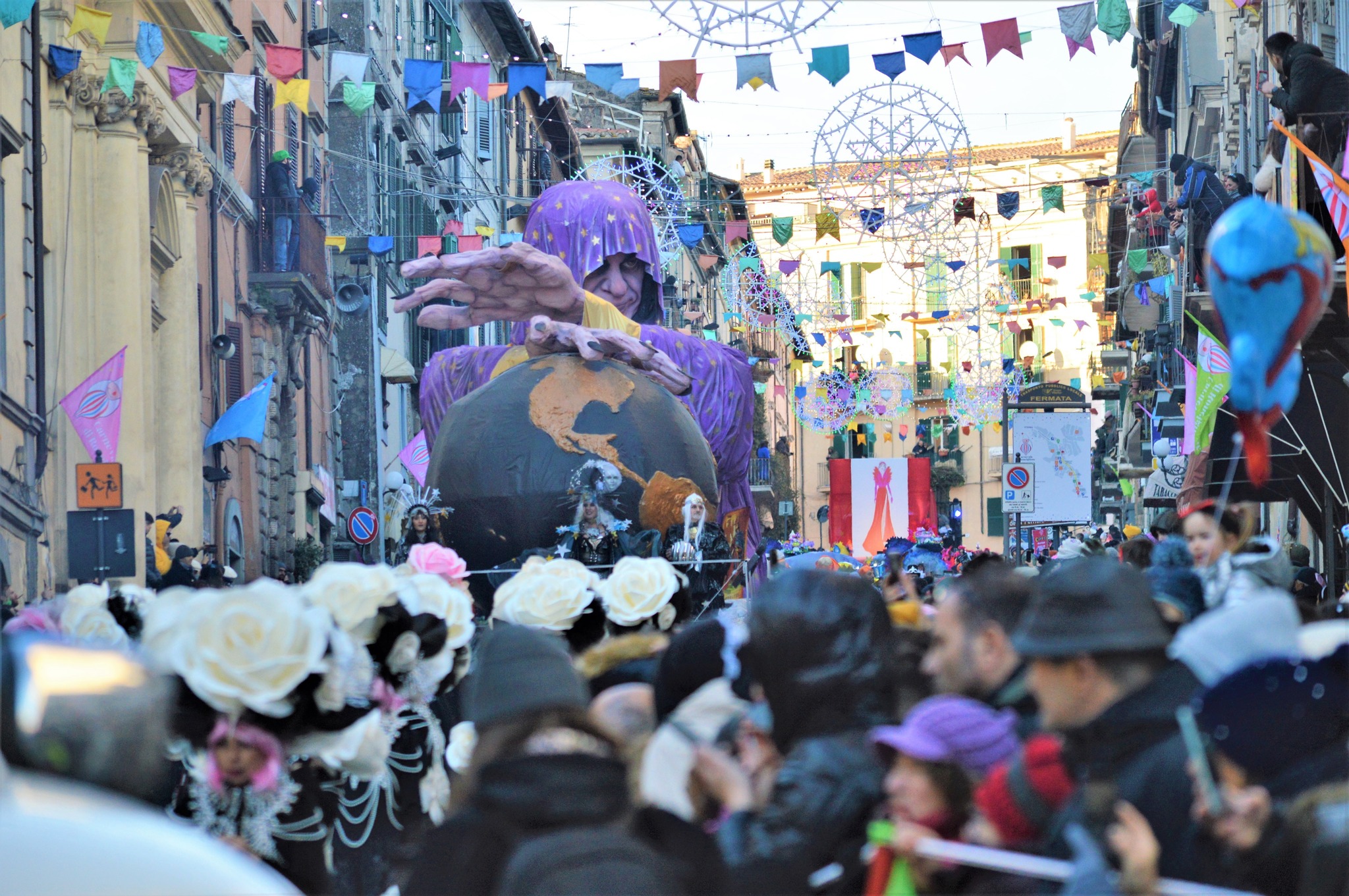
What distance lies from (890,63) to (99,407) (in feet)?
25.5

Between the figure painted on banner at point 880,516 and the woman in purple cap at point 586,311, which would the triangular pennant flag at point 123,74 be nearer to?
the woman in purple cap at point 586,311

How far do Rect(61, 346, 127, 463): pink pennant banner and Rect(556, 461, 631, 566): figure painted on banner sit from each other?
7433 mm

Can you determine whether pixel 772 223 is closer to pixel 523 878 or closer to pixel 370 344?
pixel 370 344

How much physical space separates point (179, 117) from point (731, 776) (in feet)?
67.2

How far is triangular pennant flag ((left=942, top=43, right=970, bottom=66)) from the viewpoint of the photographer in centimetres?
1686

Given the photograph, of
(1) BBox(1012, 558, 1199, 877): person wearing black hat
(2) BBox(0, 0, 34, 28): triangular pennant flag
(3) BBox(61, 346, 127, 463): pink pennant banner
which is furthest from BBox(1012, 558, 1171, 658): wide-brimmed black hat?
(3) BBox(61, 346, 127, 463): pink pennant banner

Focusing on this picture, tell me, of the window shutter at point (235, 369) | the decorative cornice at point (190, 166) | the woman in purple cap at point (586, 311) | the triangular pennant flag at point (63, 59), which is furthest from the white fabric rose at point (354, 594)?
the window shutter at point (235, 369)

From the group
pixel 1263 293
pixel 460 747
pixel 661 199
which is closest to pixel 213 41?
pixel 460 747

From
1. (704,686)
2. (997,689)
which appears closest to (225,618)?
(704,686)

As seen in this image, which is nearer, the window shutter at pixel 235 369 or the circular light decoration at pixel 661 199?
the window shutter at pixel 235 369

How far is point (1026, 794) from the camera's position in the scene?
141 inches

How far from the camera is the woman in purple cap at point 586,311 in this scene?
518 inches

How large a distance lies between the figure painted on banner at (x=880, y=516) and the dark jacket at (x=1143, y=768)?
82.9ft

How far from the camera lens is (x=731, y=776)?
13.1 ft
